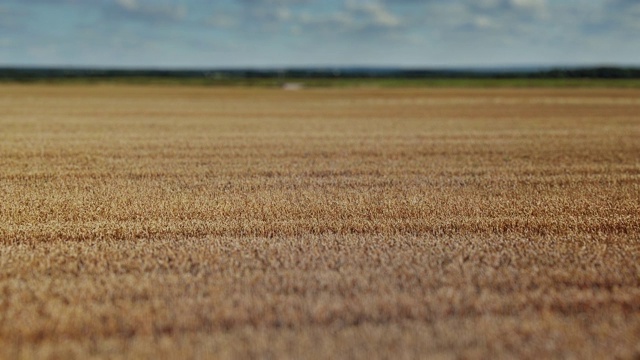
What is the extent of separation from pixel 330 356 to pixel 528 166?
33.7 ft

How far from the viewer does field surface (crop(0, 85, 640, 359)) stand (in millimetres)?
5105

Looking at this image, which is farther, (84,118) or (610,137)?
(84,118)

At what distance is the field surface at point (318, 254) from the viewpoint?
5.11 m

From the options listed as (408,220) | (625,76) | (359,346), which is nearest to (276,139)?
(408,220)

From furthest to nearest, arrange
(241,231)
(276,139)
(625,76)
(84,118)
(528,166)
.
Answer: (625,76), (84,118), (276,139), (528,166), (241,231)

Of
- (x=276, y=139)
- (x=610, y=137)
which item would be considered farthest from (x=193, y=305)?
(x=610, y=137)

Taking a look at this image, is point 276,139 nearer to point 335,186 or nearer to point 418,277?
point 335,186

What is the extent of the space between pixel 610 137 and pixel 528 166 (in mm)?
7766

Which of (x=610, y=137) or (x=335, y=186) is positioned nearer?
(x=335, y=186)

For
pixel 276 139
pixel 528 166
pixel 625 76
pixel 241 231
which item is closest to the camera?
pixel 241 231

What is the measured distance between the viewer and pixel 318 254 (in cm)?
720

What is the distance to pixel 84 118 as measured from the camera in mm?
26609

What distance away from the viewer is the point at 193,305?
5648mm

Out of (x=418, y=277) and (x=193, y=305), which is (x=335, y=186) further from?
(x=193, y=305)
